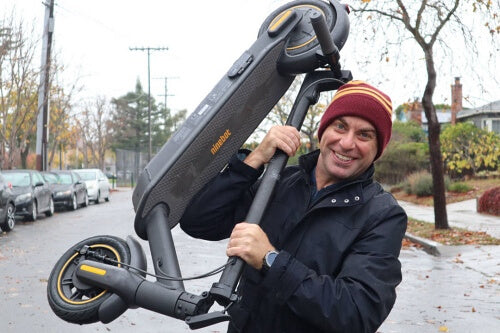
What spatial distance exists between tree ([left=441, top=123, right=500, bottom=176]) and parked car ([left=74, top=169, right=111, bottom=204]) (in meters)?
16.1

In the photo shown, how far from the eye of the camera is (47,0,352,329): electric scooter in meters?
2.37

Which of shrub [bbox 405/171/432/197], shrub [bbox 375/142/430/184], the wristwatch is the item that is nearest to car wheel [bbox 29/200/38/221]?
shrub [bbox 405/171/432/197]

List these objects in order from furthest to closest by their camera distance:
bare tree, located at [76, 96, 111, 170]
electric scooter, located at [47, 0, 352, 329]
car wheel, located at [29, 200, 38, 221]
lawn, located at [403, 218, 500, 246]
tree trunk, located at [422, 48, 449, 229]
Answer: bare tree, located at [76, 96, 111, 170] < car wheel, located at [29, 200, 38, 221] < tree trunk, located at [422, 48, 449, 229] < lawn, located at [403, 218, 500, 246] < electric scooter, located at [47, 0, 352, 329]

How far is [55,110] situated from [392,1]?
86.6 feet

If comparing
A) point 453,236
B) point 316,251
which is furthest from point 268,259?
point 453,236

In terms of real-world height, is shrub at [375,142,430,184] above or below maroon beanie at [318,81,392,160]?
above

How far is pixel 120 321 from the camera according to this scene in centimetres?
731

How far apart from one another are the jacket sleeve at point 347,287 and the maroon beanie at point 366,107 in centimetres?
38

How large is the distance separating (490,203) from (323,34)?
814 inches

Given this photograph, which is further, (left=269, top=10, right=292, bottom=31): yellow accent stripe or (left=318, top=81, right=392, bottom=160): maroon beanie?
(left=269, top=10, right=292, bottom=31): yellow accent stripe

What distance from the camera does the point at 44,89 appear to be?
97.5 ft

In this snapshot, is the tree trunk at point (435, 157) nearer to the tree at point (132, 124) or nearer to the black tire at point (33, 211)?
the black tire at point (33, 211)

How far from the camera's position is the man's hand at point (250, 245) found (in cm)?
230

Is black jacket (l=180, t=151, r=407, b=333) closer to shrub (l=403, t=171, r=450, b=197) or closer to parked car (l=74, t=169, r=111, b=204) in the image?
shrub (l=403, t=171, r=450, b=197)
